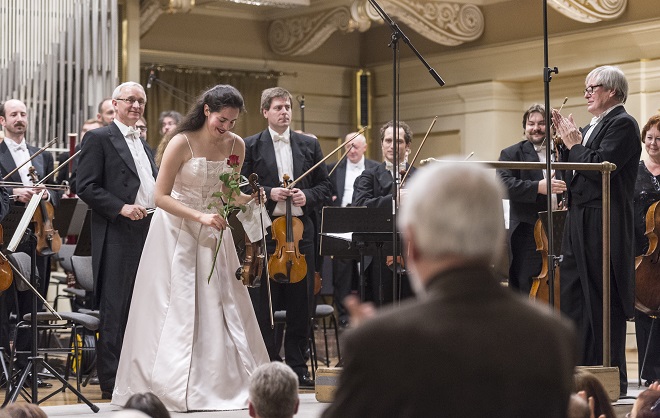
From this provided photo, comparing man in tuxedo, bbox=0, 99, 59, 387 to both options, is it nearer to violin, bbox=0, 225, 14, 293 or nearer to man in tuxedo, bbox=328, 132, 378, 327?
violin, bbox=0, 225, 14, 293

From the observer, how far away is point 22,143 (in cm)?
734

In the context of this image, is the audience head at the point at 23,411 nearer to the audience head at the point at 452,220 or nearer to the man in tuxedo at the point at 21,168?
the audience head at the point at 452,220

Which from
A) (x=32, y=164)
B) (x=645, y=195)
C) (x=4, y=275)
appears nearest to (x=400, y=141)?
(x=645, y=195)

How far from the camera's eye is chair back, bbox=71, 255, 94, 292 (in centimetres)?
677

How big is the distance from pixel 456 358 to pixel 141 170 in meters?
4.53

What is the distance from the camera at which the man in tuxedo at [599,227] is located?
17.1 feet

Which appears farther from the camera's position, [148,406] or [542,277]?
[542,277]

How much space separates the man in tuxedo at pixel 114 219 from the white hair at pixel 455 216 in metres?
4.22

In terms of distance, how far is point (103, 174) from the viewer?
5922 millimetres

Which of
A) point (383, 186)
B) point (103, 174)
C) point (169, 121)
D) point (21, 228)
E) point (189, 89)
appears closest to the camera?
point (21, 228)

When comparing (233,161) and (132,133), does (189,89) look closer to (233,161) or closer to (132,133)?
(132,133)

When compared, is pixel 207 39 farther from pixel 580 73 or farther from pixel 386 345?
pixel 386 345

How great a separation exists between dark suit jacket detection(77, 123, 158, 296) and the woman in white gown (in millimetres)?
635

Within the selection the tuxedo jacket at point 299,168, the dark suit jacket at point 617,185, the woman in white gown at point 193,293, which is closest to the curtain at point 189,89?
the tuxedo jacket at point 299,168
